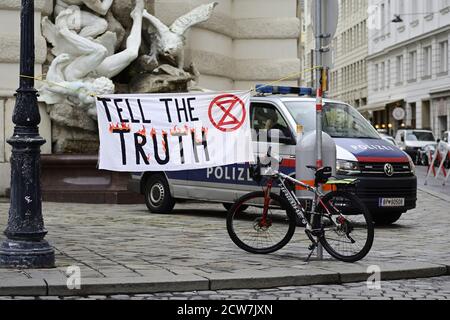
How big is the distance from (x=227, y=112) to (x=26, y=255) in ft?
10.3

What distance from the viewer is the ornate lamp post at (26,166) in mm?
8742

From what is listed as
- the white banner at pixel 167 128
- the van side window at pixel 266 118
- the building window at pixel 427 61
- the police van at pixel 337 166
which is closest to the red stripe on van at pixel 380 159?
the police van at pixel 337 166


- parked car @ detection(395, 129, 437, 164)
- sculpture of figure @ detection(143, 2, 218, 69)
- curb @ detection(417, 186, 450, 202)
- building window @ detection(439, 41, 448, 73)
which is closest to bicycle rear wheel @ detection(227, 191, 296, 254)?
sculpture of figure @ detection(143, 2, 218, 69)

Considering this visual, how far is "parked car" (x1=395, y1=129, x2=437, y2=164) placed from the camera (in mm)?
46219

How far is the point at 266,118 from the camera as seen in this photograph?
1439 centimetres

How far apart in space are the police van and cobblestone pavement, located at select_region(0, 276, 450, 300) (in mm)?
4971

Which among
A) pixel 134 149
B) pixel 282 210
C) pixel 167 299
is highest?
pixel 134 149

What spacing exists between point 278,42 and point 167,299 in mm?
19033

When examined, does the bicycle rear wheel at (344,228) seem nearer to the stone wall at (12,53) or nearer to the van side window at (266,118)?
the van side window at (266,118)

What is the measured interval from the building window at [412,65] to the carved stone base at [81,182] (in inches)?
1969

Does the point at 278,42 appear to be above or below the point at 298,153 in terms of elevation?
above

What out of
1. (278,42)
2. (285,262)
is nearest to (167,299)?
(285,262)

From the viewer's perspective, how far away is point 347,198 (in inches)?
372

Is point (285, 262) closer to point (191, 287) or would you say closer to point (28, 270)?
point (191, 287)
